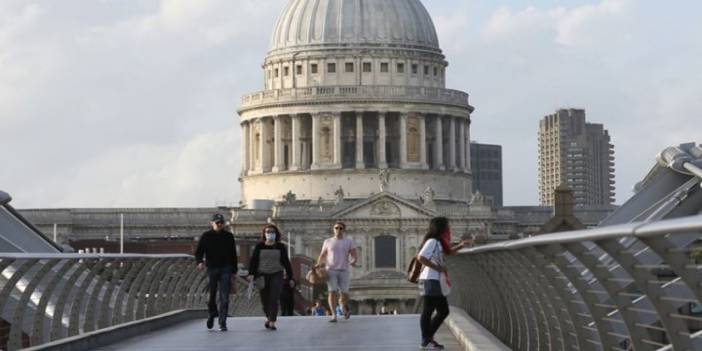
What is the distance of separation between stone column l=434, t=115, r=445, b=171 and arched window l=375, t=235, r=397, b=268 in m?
11.6

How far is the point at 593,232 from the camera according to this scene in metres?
14.4

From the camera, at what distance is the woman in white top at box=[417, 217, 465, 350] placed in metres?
23.6

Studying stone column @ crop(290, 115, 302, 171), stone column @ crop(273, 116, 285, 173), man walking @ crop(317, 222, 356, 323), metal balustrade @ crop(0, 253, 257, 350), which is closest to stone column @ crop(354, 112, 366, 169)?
stone column @ crop(290, 115, 302, 171)

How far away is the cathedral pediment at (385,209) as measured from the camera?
555 ft

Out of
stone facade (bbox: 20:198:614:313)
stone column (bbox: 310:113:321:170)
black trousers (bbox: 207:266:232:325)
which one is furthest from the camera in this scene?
stone column (bbox: 310:113:321:170)

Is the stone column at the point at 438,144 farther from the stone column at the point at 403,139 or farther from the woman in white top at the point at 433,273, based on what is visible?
the woman in white top at the point at 433,273

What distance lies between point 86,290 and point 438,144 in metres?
153

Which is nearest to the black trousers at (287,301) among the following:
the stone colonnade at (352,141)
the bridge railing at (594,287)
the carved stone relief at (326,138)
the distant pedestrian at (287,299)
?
the distant pedestrian at (287,299)

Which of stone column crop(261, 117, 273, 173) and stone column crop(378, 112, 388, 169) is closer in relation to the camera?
stone column crop(378, 112, 388, 169)

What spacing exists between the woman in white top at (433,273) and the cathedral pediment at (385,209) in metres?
144

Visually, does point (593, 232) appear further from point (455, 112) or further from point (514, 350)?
point (455, 112)

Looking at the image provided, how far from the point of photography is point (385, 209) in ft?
559

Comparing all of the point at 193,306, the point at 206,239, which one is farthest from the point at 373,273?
the point at 206,239

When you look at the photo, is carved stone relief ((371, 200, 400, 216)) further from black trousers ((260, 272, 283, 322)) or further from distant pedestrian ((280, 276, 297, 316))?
black trousers ((260, 272, 283, 322))
